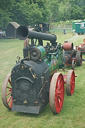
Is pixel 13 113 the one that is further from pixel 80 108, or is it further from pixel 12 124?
pixel 80 108

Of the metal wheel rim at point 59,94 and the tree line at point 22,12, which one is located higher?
the tree line at point 22,12

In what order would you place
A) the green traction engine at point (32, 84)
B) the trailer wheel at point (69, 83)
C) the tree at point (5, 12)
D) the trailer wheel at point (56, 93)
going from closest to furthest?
1. the trailer wheel at point (56, 93)
2. the green traction engine at point (32, 84)
3. the trailer wheel at point (69, 83)
4. the tree at point (5, 12)

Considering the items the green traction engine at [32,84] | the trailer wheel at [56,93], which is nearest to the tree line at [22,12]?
the green traction engine at [32,84]

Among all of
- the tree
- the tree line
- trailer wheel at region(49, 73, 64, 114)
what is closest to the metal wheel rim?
trailer wheel at region(49, 73, 64, 114)

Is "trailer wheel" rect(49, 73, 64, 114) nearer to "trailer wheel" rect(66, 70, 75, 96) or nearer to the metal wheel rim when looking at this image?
the metal wheel rim

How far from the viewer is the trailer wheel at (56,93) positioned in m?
5.78

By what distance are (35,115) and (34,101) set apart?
18.5 inches

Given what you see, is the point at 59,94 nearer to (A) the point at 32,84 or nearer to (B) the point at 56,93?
(B) the point at 56,93

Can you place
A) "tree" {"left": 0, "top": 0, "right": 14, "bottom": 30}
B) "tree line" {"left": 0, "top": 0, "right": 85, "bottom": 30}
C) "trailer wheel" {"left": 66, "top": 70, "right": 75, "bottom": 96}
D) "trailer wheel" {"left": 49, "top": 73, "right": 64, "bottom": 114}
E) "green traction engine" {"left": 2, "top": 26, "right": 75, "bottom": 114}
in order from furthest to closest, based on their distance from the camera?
"tree line" {"left": 0, "top": 0, "right": 85, "bottom": 30}, "tree" {"left": 0, "top": 0, "right": 14, "bottom": 30}, "trailer wheel" {"left": 66, "top": 70, "right": 75, "bottom": 96}, "green traction engine" {"left": 2, "top": 26, "right": 75, "bottom": 114}, "trailer wheel" {"left": 49, "top": 73, "right": 64, "bottom": 114}

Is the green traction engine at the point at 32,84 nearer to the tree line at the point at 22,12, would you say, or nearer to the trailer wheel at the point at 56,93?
the trailer wheel at the point at 56,93

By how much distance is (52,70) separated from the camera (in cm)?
762

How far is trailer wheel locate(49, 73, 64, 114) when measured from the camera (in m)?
5.78

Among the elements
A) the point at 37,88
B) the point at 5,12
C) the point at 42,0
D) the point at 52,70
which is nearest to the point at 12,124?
the point at 37,88

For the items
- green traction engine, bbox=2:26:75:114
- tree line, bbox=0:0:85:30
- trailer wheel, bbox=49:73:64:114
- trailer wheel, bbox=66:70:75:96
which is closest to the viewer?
trailer wheel, bbox=49:73:64:114
